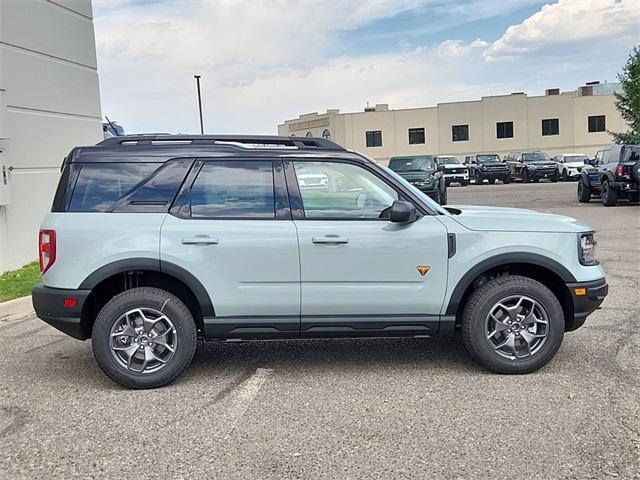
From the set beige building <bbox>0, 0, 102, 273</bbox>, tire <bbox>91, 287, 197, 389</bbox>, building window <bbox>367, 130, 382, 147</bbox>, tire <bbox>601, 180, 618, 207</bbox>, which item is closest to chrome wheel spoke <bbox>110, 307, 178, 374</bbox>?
tire <bbox>91, 287, 197, 389</bbox>

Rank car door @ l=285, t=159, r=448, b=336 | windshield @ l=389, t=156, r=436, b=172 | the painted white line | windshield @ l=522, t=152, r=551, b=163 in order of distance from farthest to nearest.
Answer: windshield @ l=522, t=152, r=551, b=163 → windshield @ l=389, t=156, r=436, b=172 → car door @ l=285, t=159, r=448, b=336 → the painted white line

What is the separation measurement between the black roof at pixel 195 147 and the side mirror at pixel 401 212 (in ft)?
2.10

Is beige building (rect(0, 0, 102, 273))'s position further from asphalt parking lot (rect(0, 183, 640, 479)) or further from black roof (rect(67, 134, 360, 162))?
black roof (rect(67, 134, 360, 162))

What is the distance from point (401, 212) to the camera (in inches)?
186

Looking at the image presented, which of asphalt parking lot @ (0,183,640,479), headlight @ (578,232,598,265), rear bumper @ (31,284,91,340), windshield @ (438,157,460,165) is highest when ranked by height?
windshield @ (438,157,460,165)

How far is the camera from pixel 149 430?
4.07 meters

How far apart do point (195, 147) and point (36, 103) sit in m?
6.50

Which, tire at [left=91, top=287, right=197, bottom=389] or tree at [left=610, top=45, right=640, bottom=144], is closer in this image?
tire at [left=91, top=287, right=197, bottom=389]

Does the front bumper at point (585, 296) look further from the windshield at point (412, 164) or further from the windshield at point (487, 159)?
Result: the windshield at point (487, 159)

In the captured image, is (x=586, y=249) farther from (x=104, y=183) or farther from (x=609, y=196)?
(x=609, y=196)

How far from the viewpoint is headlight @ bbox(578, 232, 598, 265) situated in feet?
16.3

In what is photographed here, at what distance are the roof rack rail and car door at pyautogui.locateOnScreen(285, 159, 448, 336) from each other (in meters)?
0.32

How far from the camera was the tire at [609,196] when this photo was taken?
18.2 meters

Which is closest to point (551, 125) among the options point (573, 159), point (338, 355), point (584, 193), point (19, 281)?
point (573, 159)
